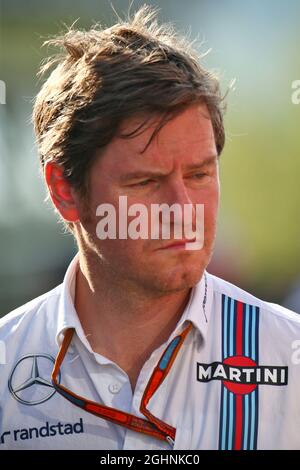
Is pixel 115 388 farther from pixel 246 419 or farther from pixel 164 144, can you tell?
pixel 164 144

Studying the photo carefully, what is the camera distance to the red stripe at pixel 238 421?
6.32 ft

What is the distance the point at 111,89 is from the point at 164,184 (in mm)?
355

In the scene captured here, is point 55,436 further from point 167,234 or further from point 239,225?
point 239,225

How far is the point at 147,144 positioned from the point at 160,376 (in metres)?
0.68

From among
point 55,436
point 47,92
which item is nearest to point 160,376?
point 55,436

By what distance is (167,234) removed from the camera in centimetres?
194

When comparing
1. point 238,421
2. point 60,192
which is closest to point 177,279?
point 238,421

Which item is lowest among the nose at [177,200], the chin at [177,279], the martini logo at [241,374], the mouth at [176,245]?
the martini logo at [241,374]

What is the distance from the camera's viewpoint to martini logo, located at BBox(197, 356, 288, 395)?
199 cm

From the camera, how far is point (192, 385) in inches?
79.4

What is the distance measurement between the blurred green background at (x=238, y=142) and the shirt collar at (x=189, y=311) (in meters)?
2.91

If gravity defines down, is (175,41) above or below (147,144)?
above

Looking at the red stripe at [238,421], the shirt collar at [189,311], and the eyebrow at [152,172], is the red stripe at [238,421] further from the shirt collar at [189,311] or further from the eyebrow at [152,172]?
the eyebrow at [152,172]

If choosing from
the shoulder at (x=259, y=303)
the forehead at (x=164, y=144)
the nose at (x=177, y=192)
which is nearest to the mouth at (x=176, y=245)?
the nose at (x=177, y=192)
